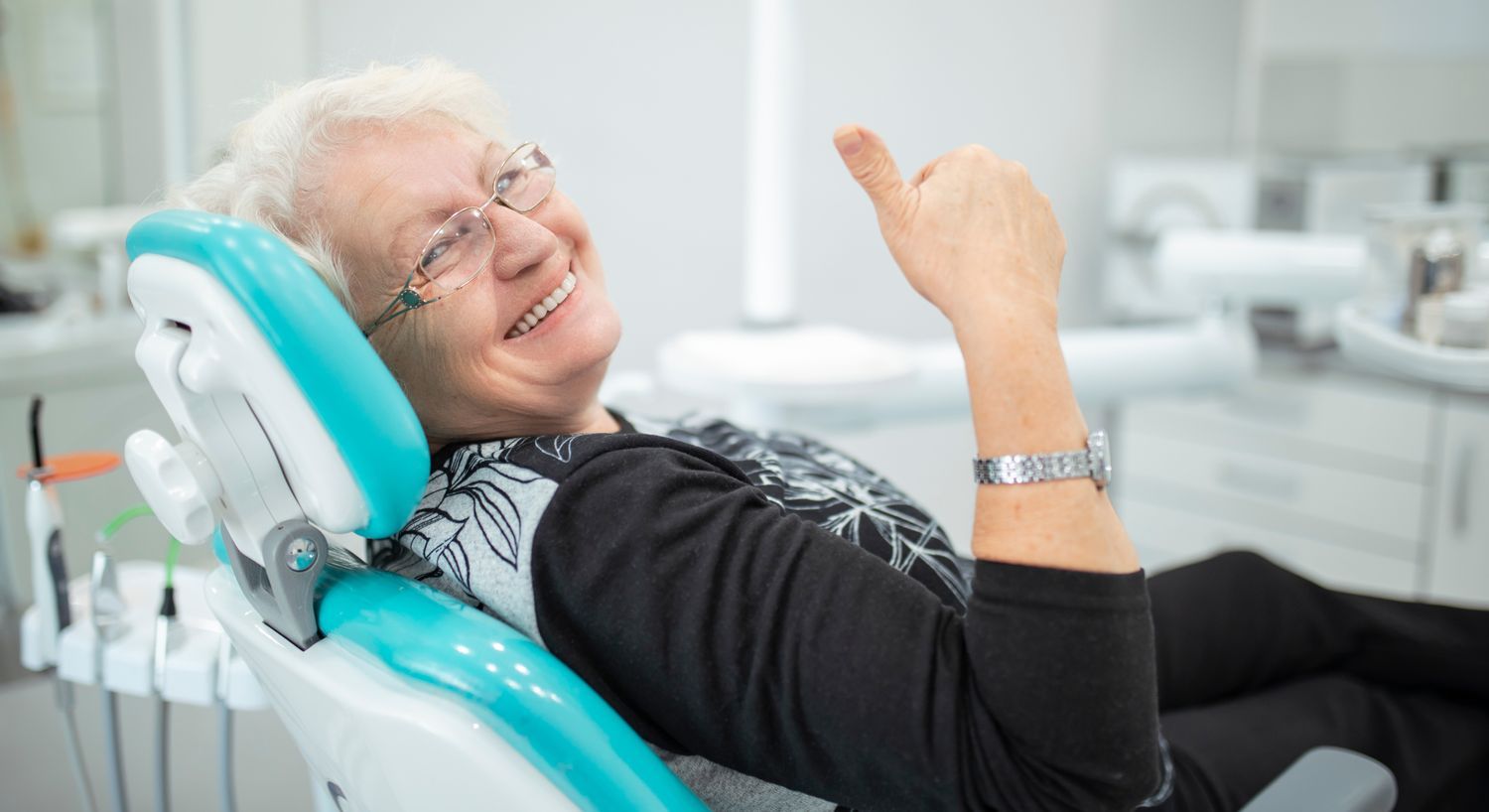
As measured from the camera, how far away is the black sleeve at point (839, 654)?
697 mm

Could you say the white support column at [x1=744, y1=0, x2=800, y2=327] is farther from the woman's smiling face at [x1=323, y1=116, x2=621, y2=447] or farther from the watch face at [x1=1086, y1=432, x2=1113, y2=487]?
the watch face at [x1=1086, y1=432, x2=1113, y2=487]

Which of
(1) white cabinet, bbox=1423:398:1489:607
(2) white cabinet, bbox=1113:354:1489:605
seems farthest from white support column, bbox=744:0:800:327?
(1) white cabinet, bbox=1423:398:1489:607

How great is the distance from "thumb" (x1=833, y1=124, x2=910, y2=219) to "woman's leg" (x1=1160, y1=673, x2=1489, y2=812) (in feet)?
2.33

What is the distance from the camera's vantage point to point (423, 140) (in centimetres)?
92

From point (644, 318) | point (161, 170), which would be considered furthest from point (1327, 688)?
point (161, 170)

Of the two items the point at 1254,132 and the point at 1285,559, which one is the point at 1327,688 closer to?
the point at 1285,559

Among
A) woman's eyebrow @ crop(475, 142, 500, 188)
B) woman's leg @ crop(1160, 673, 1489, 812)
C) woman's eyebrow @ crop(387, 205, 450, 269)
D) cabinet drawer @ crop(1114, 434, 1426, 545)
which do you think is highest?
woman's eyebrow @ crop(475, 142, 500, 188)

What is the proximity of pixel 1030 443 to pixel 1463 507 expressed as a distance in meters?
2.24

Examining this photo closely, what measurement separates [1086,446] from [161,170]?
1.93 meters

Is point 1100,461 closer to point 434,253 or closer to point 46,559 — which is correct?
point 434,253

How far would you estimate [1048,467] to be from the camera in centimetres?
73

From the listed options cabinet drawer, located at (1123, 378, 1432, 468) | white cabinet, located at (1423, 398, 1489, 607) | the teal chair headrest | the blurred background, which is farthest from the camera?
cabinet drawer, located at (1123, 378, 1432, 468)

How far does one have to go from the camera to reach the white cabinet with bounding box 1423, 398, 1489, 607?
2.46 metres

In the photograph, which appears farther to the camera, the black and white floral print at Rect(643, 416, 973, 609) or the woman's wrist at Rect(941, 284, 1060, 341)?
the black and white floral print at Rect(643, 416, 973, 609)
